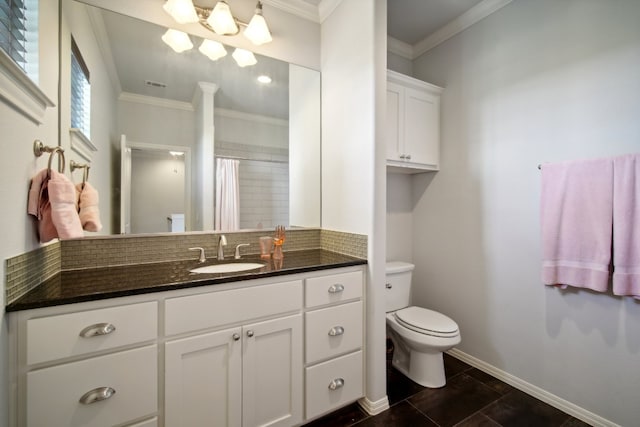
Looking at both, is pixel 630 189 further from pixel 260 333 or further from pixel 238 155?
pixel 238 155

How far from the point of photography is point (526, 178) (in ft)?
5.80

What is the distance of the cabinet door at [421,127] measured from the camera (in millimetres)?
2098

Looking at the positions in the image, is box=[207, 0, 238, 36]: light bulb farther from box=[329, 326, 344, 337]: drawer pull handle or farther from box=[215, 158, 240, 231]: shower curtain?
box=[329, 326, 344, 337]: drawer pull handle

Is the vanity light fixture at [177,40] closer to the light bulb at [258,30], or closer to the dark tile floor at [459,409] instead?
the light bulb at [258,30]

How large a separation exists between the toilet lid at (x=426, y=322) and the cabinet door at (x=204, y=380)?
3.83ft

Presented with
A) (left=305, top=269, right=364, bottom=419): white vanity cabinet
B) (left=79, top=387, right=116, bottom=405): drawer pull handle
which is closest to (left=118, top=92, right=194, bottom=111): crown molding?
(left=305, top=269, right=364, bottom=419): white vanity cabinet

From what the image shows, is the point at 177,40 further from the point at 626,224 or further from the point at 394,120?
the point at 626,224

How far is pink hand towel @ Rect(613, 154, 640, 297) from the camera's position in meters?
1.32

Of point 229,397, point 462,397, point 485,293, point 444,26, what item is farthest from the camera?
point 444,26

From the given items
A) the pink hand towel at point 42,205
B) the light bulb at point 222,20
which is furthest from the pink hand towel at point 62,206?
Result: the light bulb at point 222,20

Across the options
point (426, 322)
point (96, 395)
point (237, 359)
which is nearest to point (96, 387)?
point (96, 395)

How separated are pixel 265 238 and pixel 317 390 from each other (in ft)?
3.02

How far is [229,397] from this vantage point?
1.21m

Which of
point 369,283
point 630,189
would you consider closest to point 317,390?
point 369,283
